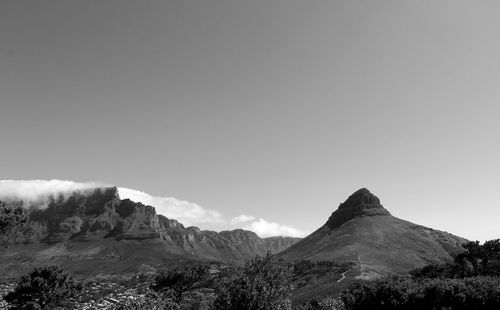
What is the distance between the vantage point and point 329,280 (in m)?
159

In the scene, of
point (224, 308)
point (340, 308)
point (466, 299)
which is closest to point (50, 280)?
point (340, 308)

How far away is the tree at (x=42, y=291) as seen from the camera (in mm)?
99812

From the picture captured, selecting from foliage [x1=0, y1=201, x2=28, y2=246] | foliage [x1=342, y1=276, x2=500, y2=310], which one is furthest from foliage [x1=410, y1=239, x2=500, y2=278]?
foliage [x1=0, y1=201, x2=28, y2=246]

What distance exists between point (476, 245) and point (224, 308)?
11578 centimetres

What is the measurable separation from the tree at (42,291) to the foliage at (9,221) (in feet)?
132

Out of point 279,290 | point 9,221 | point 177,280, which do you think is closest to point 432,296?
point 279,290

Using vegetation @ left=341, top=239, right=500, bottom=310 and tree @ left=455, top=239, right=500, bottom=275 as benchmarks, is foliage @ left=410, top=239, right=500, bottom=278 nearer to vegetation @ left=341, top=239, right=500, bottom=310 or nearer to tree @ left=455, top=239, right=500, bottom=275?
tree @ left=455, top=239, right=500, bottom=275

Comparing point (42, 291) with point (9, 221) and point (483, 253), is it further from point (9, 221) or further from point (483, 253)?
point (483, 253)

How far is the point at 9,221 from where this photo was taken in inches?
2512

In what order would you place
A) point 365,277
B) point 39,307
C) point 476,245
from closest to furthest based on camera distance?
point 39,307
point 476,245
point 365,277

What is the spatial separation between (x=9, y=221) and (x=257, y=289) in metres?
45.9

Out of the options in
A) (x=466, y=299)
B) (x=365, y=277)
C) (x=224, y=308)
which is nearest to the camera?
(x=224, y=308)

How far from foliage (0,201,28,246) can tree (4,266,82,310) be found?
40.3m

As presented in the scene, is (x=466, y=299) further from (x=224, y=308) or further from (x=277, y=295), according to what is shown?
(x=224, y=308)
